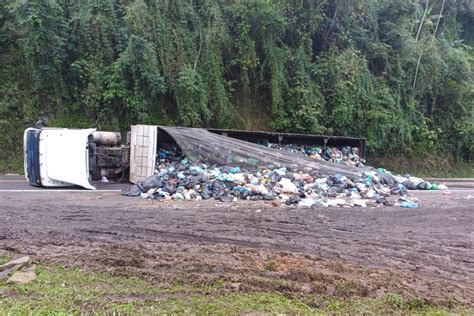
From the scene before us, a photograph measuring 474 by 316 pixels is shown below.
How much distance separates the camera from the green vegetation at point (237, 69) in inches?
448

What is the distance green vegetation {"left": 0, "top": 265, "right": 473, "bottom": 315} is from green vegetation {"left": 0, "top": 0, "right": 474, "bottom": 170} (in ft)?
28.7

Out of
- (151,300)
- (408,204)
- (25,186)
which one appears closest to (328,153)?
(408,204)

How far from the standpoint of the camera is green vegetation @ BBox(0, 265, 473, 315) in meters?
2.83

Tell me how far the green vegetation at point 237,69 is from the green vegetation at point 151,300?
28.7 ft

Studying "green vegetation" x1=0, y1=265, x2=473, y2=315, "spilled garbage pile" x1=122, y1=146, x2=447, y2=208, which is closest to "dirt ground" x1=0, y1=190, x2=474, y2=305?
"green vegetation" x1=0, y1=265, x2=473, y2=315

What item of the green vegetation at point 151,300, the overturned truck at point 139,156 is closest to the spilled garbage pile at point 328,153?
the overturned truck at point 139,156

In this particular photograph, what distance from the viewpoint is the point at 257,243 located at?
191 inches

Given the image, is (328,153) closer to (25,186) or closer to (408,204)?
(408,204)

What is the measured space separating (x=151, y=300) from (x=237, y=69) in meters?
11.3

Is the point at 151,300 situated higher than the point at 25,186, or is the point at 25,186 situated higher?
the point at 151,300

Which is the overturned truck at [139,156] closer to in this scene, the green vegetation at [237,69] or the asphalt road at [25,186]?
the asphalt road at [25,186]

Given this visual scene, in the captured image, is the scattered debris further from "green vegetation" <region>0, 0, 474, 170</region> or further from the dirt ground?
"green vegetation" <region>0, 0, 474, 170</region>

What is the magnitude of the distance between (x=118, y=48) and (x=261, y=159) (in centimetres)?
605

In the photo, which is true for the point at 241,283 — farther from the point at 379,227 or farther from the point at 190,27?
the point at 190,27
